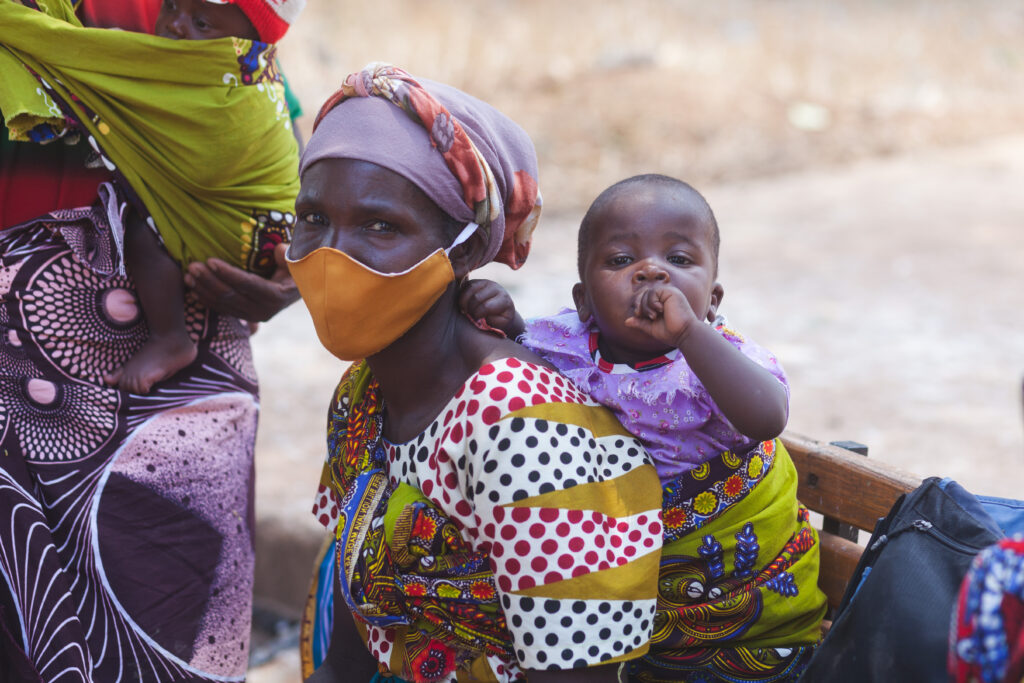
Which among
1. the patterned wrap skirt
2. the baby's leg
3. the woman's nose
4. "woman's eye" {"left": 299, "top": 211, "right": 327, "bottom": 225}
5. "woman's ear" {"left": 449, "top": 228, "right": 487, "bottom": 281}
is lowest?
the patterned wrap skirt

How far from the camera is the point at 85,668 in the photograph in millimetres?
2174

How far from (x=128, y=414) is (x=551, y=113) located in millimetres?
9235

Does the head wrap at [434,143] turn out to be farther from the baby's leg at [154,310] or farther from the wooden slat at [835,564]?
the wooden slat at [835,564]

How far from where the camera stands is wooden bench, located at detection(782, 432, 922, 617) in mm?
2154

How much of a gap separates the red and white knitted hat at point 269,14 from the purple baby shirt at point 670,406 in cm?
102

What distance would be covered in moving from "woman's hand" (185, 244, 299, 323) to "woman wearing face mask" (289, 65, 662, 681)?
0.54 meters

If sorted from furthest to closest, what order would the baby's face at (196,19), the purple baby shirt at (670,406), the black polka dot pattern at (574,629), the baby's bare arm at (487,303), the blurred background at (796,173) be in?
the blurred background at (796,173)
the baby's face at (196,19)
the baby's bare arm at (487,303)
the purple baby shirt at (670,406)
the black polka dot pattern at (574,629)

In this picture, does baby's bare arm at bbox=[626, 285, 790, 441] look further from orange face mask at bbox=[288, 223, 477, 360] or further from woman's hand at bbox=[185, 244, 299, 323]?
woman's hand at bbox=[185, 244, 299, 323]

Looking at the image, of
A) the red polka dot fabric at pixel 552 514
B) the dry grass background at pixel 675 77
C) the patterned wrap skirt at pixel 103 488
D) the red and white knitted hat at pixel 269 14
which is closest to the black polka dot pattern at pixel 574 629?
the red polka dot fabric at pixel 552 514

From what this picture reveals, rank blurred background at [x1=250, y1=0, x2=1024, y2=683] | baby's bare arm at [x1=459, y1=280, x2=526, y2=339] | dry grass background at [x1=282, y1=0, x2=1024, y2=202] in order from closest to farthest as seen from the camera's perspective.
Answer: baby's bare arm at [x1=459, y1=280, x2=526, y2=339], blurred background at [x1=250, y1=0, x2=1024, y2=683], dry grass background at [x1=282, y1=0, x2=1024, y2=202]

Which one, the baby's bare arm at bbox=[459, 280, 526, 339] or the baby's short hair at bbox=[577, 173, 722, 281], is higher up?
the baby's short hair at bbox=[577, 173, 722, 281]

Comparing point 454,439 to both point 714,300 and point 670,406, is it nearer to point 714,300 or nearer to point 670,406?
point 670,406

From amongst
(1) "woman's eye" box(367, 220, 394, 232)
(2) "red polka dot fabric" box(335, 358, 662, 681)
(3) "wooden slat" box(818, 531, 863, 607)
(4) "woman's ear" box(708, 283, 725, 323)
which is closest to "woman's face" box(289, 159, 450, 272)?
(1) "woman's eye" box(367, 220, 394, 232)

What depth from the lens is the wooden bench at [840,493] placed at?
2.15 metres
